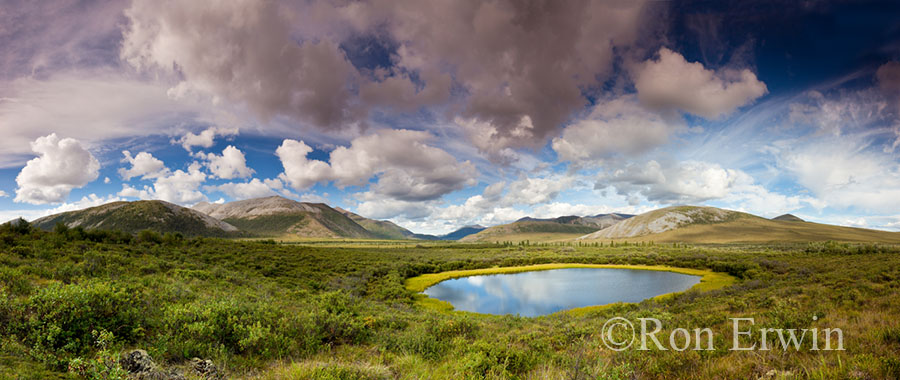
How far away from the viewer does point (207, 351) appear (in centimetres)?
705

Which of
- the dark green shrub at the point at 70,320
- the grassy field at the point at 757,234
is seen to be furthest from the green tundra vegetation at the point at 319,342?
the grassy field at the point at 757,234

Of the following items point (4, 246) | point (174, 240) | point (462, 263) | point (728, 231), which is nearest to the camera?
point (4, 246)

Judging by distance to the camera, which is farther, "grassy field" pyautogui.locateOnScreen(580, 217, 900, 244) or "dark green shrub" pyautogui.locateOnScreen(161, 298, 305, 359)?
"grassy field" pyautogui.locateOnScreen(580, 217, 900, 244)

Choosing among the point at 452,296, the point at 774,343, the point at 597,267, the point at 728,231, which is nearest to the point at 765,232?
the point at 728,231

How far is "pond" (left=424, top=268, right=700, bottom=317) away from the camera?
29.3 metres

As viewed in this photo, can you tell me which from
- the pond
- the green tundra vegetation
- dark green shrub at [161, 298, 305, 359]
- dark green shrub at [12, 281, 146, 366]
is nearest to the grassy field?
the pond

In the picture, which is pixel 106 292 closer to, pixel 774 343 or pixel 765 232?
pixel 774 343

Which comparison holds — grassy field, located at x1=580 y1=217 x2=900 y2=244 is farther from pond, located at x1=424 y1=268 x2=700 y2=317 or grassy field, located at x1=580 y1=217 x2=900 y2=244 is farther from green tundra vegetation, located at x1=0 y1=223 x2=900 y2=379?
green tundra vegetation, located at x1=0 y1=223 x2=900 y2=379

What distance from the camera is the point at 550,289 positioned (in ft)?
122

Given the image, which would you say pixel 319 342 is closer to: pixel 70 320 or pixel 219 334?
pixel 219 334

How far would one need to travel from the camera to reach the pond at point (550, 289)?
2930 cm

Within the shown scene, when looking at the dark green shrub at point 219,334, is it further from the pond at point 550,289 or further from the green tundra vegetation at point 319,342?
the pond at point 550,289

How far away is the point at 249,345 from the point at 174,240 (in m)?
33.8

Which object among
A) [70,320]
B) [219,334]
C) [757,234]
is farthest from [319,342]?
[757,234]
